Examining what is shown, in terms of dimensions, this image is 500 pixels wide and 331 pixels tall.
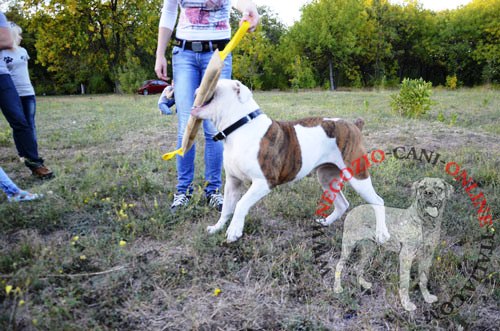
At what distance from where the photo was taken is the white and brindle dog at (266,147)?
2.64 metres

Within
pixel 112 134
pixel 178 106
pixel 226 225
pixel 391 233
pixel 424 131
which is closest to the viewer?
pixel 391 233

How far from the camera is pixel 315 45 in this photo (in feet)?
98.8

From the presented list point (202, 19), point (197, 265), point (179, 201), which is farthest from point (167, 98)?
point (197, 265)

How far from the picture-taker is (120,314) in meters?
Answer: 2.10

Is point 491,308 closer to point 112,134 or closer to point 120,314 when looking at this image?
point 120,314

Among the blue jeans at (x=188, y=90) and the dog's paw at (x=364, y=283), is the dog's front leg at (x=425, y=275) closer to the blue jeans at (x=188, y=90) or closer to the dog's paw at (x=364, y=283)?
the dog's paw at (x=364, y=283)

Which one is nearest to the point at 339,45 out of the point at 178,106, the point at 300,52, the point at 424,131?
the point at 300,52

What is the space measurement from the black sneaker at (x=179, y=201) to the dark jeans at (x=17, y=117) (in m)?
2.38

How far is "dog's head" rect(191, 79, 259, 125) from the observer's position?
264cm

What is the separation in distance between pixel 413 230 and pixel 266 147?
116 cm

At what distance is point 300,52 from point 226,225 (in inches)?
1190

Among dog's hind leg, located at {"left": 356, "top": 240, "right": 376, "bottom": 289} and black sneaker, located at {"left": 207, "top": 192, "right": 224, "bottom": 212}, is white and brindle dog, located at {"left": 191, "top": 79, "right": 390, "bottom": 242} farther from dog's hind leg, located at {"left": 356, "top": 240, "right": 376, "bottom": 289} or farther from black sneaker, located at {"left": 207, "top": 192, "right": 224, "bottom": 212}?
black sneaker, located at {"left": 207, "top": 192, "right": 224, "bottom": 212}

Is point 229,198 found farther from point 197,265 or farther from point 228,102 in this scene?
point 228,102

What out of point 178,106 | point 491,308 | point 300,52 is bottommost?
point 491,308
